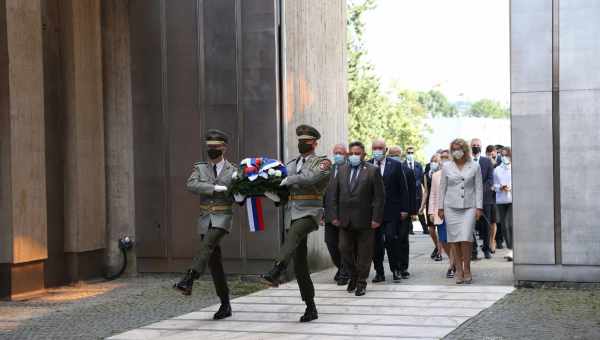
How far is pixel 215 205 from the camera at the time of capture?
34.1ft

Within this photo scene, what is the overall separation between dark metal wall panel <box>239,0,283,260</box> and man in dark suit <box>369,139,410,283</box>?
58.6 inches

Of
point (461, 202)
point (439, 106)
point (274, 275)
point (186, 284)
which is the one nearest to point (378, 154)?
point (461, 202)

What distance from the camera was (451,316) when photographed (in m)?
10.4

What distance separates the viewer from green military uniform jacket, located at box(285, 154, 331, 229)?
1029cm

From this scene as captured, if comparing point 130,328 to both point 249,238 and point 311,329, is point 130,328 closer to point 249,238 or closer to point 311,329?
point 311,329

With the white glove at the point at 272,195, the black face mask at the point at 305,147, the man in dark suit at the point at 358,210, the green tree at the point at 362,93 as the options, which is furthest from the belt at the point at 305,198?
the green tree at the point at 362,93

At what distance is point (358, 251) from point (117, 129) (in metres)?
4.54

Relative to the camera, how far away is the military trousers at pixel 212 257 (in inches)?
392

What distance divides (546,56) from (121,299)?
6201 millimetres

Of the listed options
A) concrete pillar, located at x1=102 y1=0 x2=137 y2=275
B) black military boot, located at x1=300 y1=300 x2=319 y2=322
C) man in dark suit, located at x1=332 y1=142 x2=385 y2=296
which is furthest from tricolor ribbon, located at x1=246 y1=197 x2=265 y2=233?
concrete pillar, located at x1=102 y1=0 x2=137 y2=275

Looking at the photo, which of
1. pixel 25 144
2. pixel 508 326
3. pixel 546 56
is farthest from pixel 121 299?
pixel 546 56

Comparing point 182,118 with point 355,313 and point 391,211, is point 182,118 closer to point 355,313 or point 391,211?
point 391,211

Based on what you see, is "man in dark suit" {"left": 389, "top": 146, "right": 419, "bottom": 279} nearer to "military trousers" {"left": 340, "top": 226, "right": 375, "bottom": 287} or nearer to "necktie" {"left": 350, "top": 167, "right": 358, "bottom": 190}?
"military trousers" {"left": 340, "top": 226, "right": 375, "bottom": 287}

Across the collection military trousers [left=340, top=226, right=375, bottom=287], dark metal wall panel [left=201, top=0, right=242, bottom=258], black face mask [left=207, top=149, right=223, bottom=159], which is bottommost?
military trousers [left=340, top=226, right=375, bottom=287]
